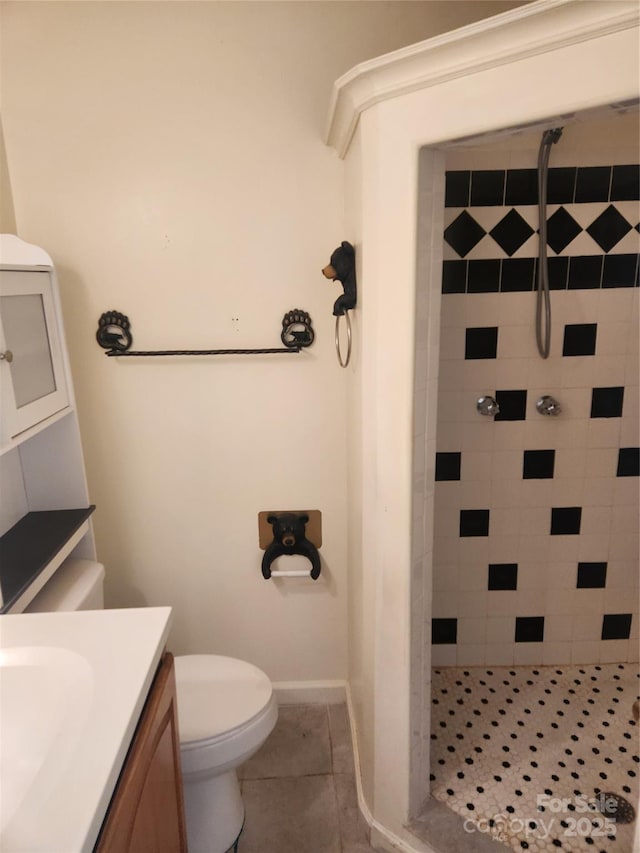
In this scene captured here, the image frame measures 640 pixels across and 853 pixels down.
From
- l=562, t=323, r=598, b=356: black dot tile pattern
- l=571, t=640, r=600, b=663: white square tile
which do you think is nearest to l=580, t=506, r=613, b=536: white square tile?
l=571, t=640, r=600, b=663: white square tile

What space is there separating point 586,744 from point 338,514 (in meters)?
1.07

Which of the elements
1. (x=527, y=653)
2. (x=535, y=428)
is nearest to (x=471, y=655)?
(x=527, y=653)

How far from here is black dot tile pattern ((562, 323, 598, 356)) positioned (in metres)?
1.93

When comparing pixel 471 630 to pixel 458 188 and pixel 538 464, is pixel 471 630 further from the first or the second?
pixel 458 188

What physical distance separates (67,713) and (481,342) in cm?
155

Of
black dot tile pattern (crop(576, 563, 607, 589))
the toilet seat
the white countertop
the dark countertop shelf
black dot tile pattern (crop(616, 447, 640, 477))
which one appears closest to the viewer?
the white countertop

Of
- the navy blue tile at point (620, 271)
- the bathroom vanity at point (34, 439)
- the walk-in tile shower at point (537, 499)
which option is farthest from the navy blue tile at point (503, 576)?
the bathroom vanity at point (34, 439)

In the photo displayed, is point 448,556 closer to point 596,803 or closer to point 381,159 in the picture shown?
point 596,803

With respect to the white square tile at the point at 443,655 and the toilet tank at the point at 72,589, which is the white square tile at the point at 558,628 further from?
the toilet tank at the point at 72,589

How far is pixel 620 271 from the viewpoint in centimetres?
188

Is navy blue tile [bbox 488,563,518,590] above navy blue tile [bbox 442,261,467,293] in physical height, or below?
below

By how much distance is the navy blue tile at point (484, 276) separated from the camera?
1.89 metres

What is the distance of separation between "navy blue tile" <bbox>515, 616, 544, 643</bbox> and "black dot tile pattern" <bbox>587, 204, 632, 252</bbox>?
132cm

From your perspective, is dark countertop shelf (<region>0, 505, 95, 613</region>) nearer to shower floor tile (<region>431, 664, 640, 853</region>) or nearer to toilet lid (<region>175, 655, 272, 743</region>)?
toilet lid (<region>175, 655, 272, 743</region>)
